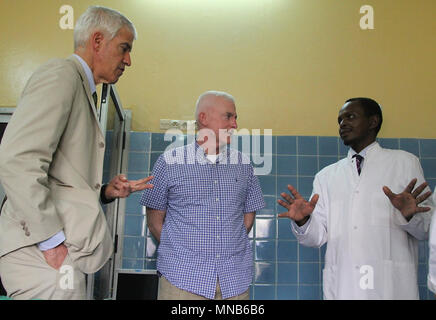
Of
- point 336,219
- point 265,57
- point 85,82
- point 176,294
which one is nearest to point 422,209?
point 336,219

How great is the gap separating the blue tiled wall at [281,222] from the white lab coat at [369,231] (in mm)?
660

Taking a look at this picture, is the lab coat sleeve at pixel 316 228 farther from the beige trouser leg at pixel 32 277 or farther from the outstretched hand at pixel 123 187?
the beige trouser leg at pixel 32 277

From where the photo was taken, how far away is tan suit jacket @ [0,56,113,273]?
107 cm

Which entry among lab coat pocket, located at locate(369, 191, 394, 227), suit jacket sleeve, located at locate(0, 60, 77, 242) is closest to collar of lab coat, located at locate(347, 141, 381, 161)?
lab coat pocket, located at locate(369, 191, 394, 227)

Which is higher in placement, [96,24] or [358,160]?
[96,24]

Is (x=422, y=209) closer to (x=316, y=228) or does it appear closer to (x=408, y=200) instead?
(x=408, y=200)

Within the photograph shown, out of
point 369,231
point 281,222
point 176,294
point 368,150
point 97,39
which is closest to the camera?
point 97,39

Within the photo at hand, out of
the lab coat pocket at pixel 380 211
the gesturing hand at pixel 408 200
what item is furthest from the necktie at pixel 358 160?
the gesturing hand at pixel 408 200

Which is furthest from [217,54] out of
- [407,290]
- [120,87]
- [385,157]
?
[407,290]

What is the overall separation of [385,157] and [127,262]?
61.4 inches

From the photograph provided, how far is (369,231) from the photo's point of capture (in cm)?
194

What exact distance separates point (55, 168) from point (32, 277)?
279mm

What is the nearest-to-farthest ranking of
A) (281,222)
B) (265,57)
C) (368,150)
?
(368,150), (281,222), (265,57)

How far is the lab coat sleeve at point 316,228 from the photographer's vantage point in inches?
74.8
